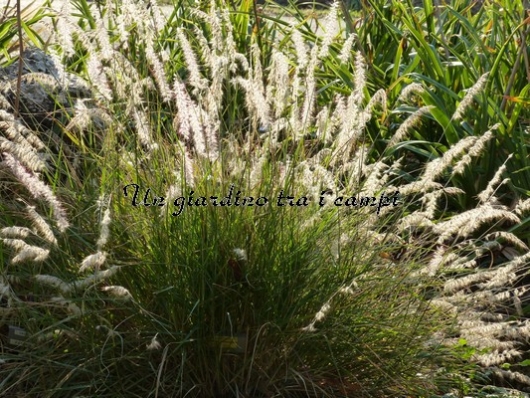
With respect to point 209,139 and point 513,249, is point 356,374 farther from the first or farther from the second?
point 513,249

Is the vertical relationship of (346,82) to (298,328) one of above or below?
above

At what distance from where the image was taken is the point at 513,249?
4492mm

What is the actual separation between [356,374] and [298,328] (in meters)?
0.28

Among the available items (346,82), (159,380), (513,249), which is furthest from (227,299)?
(346,82)

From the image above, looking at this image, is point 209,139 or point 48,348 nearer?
point 48,348

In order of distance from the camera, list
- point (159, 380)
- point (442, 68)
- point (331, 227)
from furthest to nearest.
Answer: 1. point (442, 68)
2. point (331, 227)
3. point (159, 380)

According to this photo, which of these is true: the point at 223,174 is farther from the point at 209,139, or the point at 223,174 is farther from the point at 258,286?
the point at 258,286

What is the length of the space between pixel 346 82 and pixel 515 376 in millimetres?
2236

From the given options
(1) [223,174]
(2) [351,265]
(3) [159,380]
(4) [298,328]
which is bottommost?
(3) [159,380]

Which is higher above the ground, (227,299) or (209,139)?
(209,139)

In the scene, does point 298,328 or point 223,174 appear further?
point 223,174

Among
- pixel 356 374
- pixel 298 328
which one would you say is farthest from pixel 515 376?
pixel 298 328

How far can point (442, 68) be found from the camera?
16.7 ft

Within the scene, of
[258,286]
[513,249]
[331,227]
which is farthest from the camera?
[513,249]
